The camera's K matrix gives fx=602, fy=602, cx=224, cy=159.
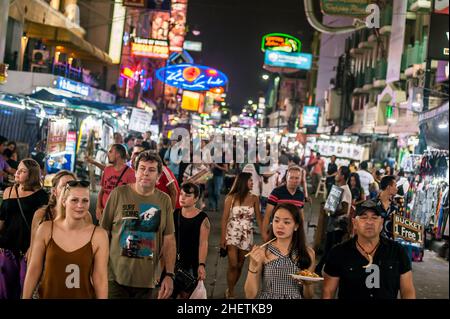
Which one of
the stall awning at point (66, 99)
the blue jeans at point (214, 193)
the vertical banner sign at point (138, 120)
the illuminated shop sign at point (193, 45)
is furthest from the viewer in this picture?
→ the illuminated shop sign at point (193, 45)

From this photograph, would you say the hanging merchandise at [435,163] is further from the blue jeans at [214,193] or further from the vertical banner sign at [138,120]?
the vertical banner sign at [138,120]

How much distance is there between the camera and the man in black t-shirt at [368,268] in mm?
4441

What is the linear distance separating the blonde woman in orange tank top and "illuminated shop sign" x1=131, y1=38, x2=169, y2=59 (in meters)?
31.1

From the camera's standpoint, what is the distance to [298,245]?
4.59 meters

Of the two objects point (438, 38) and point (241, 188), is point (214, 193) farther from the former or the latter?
point (241, 188)

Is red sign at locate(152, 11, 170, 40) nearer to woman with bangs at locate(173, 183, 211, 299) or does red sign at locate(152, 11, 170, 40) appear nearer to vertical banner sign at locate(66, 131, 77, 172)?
vertical banner sign at locate(66, 131, 77, 172)

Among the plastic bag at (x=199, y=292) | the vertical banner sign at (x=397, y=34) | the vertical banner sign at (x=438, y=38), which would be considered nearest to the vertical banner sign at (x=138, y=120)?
the vertical banner sign at (x=397, y=34)

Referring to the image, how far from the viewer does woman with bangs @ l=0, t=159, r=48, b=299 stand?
5805 millimetres

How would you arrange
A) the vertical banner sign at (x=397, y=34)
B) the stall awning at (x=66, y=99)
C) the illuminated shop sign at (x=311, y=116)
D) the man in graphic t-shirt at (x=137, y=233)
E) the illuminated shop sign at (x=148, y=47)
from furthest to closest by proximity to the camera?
the illuminated shop sign at (x=311, y=116) → the illuminated shop sign at (x=148, y=47) → the stall awning at (x=66, y=99) → the vertical banner sign at (x=397, y=34) → the man in graphic t-shirt at (x=137, y=233)

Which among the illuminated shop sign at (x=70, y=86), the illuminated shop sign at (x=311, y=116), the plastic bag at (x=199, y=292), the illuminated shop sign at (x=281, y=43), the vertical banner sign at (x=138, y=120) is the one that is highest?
the illuminated shop sign at (x=281, y=43)

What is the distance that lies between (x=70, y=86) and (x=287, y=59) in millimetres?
39078

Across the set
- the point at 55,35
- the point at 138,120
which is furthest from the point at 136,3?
the point at 138,120

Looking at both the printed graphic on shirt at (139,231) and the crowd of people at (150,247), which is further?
the printed graphic on shirt at (139,231)

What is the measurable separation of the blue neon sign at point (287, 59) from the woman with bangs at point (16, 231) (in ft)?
164
